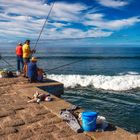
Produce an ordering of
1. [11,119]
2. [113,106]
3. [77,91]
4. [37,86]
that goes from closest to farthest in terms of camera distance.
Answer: [11,119] < [37,86] < [113,106] < [77,91]

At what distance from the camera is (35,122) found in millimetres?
6746

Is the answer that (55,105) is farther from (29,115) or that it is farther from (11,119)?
(11,119)

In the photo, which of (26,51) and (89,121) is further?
(26,51)

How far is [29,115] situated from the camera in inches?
289

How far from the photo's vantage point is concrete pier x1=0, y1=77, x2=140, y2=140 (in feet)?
19.1

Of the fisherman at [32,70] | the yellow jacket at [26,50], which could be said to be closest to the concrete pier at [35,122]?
the fisherman at [32,70]

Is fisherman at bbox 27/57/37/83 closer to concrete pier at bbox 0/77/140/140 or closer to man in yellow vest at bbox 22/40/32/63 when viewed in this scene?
concrete pier at bbox 0/77/140/140

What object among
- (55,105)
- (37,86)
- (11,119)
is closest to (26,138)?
(11,119)

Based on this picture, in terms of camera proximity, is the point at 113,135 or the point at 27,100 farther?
the point at 27,100

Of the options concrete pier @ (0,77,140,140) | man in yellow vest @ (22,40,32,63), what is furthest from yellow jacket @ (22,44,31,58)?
concrete pier @ (0,77,140,140)

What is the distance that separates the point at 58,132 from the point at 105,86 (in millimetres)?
16672

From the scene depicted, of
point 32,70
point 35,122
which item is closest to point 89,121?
point 35,122

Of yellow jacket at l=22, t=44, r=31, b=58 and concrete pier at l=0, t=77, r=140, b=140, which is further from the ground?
yellow jacket at l=22, t=44, r=31, b=58

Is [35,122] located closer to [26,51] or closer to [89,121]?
[89,121]
